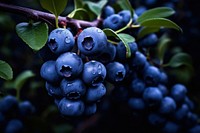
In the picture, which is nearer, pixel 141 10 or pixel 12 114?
pixel 12 114

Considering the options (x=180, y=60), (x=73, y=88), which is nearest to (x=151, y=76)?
(x=180, y=60)

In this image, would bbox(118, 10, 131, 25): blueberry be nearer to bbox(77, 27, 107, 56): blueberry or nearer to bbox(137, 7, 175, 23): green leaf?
bbox(137, 7, 175, 23): green leaf

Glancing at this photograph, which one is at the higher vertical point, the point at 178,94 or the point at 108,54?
the point at 108,54

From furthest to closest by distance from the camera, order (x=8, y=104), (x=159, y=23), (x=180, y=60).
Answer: (x=180, y=60), (x=8, y=104), (x=159, y=23)

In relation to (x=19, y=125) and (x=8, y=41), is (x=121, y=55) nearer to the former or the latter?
(x=19, y=125)

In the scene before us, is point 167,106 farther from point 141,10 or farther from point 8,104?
point 8,104

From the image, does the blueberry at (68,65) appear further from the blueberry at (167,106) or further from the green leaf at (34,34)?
the blueberry at (167,106)

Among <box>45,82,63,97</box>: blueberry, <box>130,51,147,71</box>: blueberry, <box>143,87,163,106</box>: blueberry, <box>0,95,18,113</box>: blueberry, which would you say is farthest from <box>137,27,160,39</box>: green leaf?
<box>0,95,18,113</box>: blueberry

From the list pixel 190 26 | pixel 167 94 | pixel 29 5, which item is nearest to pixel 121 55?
pixel 167 94
